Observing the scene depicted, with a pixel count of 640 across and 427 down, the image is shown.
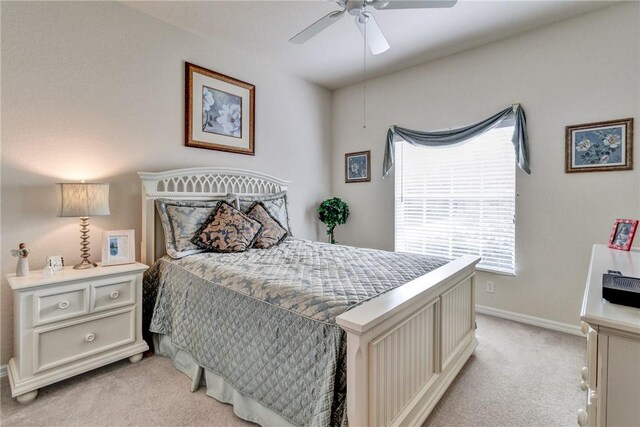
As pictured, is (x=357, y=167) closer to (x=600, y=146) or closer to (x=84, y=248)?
(x=600, y=146)

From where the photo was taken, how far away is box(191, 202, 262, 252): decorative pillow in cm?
255

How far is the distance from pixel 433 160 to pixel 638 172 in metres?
1.74

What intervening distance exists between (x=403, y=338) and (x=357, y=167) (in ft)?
10.4

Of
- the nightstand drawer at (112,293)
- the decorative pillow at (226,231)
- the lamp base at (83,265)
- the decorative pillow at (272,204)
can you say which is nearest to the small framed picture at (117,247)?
the lamp base at (83,265)

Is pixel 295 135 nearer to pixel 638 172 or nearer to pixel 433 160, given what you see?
pixel 433 160

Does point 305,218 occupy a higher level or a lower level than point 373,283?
higher

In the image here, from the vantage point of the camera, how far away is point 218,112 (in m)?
3.26

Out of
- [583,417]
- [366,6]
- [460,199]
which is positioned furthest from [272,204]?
[583,417]

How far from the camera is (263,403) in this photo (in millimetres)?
1494

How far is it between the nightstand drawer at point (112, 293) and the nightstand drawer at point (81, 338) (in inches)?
2.5

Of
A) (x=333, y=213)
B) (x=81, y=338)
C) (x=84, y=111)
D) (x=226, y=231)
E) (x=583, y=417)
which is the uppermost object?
(x=84, y=111)

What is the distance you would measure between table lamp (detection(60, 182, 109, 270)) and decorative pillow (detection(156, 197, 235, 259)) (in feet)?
1.40

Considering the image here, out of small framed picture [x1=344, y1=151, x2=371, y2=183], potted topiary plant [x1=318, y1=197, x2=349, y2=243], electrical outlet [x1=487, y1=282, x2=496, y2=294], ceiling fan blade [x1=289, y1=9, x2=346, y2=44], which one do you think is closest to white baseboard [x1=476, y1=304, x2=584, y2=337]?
electrical outlet [x1=487, y1=282, x2=496, y2=294]

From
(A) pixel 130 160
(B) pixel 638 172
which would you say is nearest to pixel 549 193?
(B) pixel 638 172
